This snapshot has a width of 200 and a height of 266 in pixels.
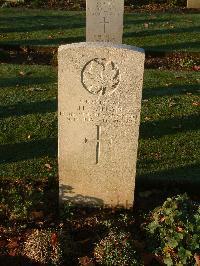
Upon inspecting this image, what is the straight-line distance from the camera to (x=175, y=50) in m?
11.3

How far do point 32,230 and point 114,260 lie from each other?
0.96 m

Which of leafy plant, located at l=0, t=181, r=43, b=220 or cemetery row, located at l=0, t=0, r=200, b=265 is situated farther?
leafy plant, located at l=0, t=181, r=43, b=220

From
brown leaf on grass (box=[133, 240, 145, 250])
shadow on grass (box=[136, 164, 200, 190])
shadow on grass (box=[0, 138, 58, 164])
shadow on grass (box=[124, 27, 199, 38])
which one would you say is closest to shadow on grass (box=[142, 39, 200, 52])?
shadow on grass (box=[124, 27, 199, 38])

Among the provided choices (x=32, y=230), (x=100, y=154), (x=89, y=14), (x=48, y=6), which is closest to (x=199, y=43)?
(x=89, y=14)

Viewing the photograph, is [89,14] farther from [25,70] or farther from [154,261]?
[154,261]

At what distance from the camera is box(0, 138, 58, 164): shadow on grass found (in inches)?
253

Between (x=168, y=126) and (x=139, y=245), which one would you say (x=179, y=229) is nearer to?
(x=139, y=245)

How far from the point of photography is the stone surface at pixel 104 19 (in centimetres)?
903

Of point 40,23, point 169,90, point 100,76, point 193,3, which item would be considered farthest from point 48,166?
point 193,3

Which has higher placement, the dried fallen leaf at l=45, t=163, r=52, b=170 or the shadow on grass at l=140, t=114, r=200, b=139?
the shadow on grass at l=140, t=114, r=200, b=139

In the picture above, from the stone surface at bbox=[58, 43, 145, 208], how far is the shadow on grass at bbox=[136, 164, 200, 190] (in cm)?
65

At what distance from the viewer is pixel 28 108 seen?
7.88m

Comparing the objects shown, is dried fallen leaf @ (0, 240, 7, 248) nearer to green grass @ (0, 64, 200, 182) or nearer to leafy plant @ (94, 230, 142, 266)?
leafy plant @ (94, 230, 142, 266)

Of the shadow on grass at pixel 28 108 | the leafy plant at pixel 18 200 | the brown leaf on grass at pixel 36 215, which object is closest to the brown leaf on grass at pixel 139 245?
the brown leaf on grass at pixel 36 215
